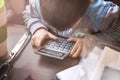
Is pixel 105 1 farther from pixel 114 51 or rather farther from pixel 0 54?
pixel 0 54

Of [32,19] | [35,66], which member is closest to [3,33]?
[35,66]

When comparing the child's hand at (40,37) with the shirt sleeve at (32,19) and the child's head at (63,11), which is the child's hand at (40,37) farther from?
the child's head at (63,11)

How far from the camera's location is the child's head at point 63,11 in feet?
1.17

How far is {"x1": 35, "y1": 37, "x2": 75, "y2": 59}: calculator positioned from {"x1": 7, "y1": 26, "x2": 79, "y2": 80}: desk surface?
0.01m

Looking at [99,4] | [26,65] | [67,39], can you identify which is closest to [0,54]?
[26,65]

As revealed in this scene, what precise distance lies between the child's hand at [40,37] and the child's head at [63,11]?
0.32 metres

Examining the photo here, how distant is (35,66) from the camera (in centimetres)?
65

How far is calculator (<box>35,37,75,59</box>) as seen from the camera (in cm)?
67

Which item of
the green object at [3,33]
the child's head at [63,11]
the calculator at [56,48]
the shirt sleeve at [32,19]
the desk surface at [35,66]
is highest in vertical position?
the child's head at [63,11]

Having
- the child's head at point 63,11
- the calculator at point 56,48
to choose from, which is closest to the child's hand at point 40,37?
the calculator at point 56,48

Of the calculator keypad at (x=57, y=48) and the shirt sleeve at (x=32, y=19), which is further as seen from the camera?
the shirt sleeve at (x=32, y=19)

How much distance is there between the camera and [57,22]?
0.38m

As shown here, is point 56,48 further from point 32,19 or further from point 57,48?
point 32,19

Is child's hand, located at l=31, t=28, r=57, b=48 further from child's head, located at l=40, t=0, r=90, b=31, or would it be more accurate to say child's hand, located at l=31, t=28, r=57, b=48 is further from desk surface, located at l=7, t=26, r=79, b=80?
child's head, located at l=40, t=0, r=90, b=31
